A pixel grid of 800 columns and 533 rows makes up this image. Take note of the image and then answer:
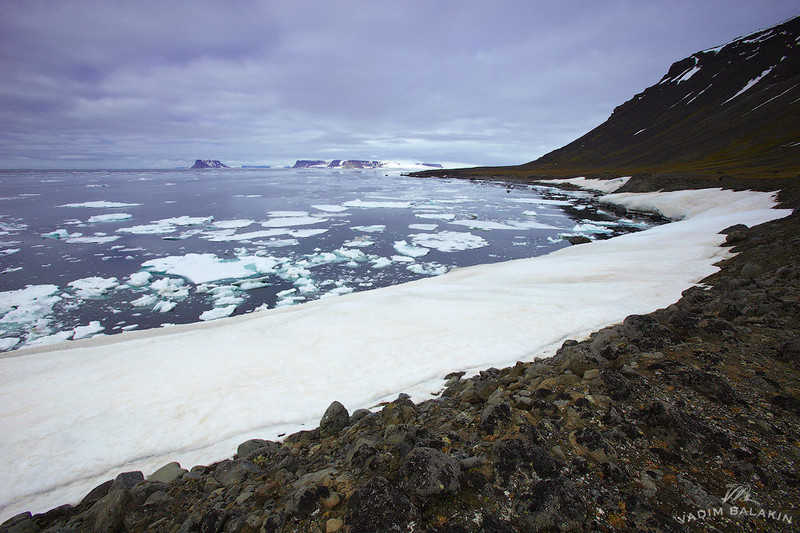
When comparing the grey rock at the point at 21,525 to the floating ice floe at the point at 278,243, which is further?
the floating ice floe at the point at 278,243

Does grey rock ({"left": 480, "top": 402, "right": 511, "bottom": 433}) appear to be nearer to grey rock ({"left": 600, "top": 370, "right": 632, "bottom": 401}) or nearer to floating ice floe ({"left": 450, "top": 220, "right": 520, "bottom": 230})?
grey rock ({"left": 600, "top": 370, "right": 632, "bottom": 401})

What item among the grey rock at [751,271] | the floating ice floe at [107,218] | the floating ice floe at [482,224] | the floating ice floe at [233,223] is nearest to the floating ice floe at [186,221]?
the floating ice floe at [233,223]

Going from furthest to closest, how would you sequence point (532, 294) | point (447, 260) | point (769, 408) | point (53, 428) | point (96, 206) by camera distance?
point (96, 206)
point (447, 260)
point (532, 294)
point (53, 428)
point (769, 408)

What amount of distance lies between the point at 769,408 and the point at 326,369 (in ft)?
25.6

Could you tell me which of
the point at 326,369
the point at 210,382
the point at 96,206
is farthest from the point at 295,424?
the point at 96,206

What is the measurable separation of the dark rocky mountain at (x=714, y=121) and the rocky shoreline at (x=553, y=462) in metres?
57.2

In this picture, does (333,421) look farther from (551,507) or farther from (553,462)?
(551,507)

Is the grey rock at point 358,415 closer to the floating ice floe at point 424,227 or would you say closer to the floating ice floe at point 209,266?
the floating ice floe at point 209,266

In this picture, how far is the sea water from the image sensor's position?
14578 millimetres

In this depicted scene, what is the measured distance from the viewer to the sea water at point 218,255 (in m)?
14.6

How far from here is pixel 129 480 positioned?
485 cm

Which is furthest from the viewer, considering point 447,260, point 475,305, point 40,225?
point 40,225

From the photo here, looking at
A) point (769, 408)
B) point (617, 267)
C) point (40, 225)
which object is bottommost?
point (40, 225)

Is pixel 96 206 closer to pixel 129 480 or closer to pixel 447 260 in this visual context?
pixel 447 260
